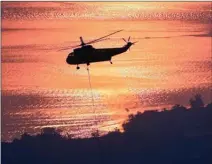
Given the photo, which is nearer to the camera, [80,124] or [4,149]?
[80,124]

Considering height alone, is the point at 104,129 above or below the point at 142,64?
below

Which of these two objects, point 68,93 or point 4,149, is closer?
point 68,93

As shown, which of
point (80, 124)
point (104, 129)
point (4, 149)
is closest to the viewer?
point (80, 124)

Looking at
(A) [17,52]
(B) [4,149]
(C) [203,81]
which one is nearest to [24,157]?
(B) [4,149]

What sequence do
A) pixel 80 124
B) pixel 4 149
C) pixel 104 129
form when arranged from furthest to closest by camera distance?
1. pixel 4 149
2. pixel 104 129
3. pixel 80 124

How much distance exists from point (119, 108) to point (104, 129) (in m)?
8.43

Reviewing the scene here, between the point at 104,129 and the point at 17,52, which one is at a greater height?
the point at 17,52

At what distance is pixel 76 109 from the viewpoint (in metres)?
171

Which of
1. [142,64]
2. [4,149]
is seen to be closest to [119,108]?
[142,64]

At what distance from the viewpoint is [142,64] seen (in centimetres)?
19238

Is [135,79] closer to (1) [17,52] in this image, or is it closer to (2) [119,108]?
(2) [119,108]

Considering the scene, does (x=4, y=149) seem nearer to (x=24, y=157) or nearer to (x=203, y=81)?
(x=24, y=157)

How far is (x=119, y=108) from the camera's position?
570 ft

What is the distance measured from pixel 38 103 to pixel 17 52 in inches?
1037
